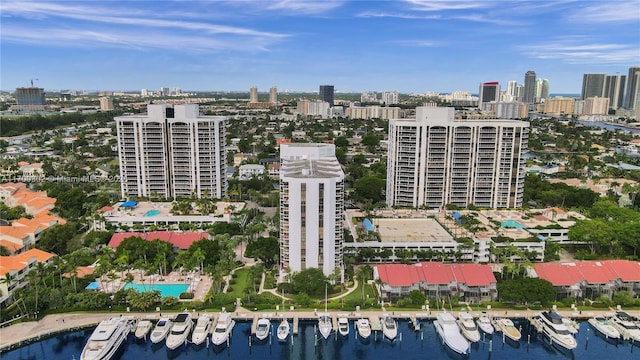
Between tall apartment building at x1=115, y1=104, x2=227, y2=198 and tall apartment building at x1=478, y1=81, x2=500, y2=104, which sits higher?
tall apartment building at x1=478, y1=81, x2=500, y2=104

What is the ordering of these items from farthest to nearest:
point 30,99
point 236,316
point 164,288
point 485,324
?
point 30,99, point 164,288, point 236,316, point 485,324

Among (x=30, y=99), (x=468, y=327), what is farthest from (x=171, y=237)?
(x=30, y=99)

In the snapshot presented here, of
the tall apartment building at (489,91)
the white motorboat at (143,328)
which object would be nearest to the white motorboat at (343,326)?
the white motorboat at (143,328)

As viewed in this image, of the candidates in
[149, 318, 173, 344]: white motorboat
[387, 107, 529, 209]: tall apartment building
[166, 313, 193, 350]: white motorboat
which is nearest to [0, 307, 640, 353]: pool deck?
[149, 318, 173, 344]: white motorboat

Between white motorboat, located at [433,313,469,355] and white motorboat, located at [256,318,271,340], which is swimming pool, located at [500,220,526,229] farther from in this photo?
white motorboat, located at [256,318,271,340]

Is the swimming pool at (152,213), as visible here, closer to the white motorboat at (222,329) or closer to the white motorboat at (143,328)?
the white motorboat at (143,328)

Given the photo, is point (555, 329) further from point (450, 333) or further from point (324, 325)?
point (324, 325)
